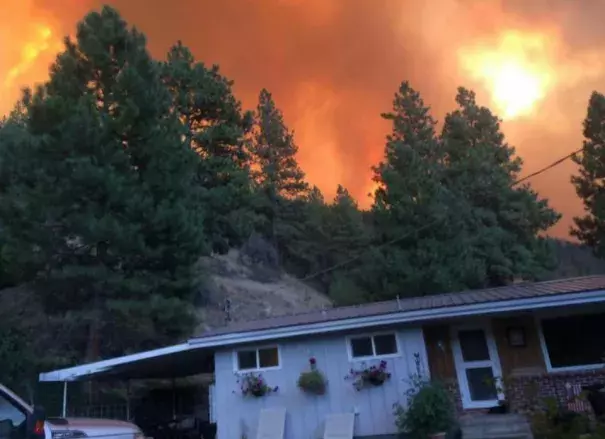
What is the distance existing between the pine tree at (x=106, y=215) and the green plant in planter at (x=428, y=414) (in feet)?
32.8

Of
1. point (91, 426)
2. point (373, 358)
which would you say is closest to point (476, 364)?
point (373, 358)

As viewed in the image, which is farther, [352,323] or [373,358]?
[373,358]

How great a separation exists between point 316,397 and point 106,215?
9832 mm

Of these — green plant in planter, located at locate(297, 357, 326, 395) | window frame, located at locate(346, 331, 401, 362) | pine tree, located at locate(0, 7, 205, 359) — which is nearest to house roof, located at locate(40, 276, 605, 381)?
window frame, located at locate(346, 331, 401, 362)

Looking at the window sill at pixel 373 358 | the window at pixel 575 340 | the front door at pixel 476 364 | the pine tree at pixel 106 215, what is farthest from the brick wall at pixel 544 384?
the pine tree at pixel 106 215

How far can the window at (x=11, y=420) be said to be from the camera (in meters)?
5.19

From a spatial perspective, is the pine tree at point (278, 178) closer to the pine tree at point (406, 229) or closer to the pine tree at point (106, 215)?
the pine tree at point (406, 229)

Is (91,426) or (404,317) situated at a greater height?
(404,317)

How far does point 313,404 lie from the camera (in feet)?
41.6

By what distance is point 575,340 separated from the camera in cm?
1180

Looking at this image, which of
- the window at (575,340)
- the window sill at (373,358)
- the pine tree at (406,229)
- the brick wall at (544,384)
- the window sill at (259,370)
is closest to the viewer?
the brick wall at (544,384)

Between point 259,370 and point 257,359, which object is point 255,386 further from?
point 257,359

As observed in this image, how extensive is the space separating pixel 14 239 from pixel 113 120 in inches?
211

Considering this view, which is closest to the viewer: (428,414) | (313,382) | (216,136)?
(428,414)
